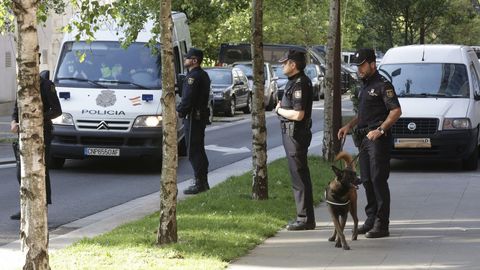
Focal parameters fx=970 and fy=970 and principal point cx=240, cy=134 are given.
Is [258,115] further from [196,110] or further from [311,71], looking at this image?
[311,71]

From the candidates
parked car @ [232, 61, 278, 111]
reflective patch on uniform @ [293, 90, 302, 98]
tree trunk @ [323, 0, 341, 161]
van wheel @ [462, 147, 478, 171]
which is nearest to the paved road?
tree trunk @ [323, 0, 341, 161]

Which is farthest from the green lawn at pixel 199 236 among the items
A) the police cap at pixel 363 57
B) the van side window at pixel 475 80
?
the van side window at pixel 475 80

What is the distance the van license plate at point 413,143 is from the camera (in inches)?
623

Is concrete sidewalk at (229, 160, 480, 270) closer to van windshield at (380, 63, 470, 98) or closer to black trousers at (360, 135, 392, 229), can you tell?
black trousers at (360, 135, 392, 229)

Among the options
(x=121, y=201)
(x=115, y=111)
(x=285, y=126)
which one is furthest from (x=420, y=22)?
(x=285, y=126)

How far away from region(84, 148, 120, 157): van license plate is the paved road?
1.14 ft

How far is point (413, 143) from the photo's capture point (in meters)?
15.8

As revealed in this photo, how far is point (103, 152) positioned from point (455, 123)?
5802 mm

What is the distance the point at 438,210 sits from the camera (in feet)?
37.6

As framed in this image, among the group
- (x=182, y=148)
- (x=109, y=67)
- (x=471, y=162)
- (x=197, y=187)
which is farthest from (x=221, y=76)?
(x=197, y=187)

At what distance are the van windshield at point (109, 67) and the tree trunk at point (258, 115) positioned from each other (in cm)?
474

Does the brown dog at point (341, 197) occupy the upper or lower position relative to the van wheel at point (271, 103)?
upper

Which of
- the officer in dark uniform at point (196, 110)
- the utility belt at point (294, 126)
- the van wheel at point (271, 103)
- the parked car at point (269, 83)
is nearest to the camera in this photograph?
the utility belt at point (294, 126)

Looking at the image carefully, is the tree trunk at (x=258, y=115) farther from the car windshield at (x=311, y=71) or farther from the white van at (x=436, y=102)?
the car windshield at (x=311, y=71)
